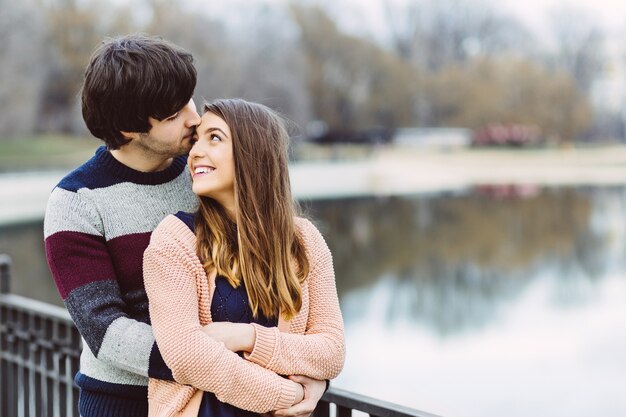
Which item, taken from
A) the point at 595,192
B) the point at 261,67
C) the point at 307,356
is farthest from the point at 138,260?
the point at 261,67

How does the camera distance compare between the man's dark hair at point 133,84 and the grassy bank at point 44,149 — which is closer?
the man's dark hair at point 133,84

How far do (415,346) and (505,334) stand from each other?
1449mm

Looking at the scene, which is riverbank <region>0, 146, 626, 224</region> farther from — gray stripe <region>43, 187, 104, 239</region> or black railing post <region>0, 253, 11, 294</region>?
gray stripe <region>43, 187, 104, 239</region>

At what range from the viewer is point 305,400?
188 centimetres

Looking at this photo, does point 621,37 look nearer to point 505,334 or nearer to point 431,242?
point 431,242

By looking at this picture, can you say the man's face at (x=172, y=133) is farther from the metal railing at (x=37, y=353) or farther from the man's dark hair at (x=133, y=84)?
the metal railing at (x=37, y=353)

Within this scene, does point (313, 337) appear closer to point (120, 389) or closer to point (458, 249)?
point (120, 389)

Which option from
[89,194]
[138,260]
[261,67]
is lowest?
[261,67]

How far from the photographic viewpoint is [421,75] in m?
78.7

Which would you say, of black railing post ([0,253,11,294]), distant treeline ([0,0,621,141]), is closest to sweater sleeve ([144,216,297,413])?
black railing post ([0,253,11,294])

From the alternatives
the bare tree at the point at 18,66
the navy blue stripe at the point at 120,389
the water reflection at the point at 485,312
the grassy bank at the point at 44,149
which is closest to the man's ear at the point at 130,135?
the navy blue stripe at the point at 120,389

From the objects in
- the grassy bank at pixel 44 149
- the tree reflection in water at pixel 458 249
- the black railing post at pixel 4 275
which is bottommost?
the grassy bank at pixel 44 149

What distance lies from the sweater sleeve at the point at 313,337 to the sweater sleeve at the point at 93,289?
224 mm

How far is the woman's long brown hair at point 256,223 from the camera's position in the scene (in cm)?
183
